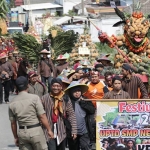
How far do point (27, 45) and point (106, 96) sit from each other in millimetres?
18064

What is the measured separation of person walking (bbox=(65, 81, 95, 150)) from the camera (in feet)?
35.8

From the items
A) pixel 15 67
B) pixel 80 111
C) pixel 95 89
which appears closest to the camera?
pixel 80 111

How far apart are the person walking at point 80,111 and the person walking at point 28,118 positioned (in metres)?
1.53

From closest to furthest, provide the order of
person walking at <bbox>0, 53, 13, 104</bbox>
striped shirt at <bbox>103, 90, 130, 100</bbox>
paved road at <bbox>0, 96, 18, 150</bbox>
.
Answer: striped shirt at <bbox>103, 90, 130, 100</bbox>, paved road at <bbox>0, 96, 18, 150</bbox>, person walking at <bbox>0, 53, 13, 104</bbox>

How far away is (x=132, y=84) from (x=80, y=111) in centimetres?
202

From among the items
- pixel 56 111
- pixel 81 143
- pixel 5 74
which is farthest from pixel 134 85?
pixel 5 74

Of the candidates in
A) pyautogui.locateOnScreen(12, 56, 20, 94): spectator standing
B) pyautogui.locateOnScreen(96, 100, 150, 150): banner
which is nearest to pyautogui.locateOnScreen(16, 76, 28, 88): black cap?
pyautogui.locateOnScreen(96, 100, 150, 150): banner

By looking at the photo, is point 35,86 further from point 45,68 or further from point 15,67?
point 15,67

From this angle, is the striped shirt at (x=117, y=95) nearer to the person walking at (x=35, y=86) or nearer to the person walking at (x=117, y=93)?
the person walking at (x=117, y=93)

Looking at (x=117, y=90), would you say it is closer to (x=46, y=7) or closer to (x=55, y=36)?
(x=55, y=36)

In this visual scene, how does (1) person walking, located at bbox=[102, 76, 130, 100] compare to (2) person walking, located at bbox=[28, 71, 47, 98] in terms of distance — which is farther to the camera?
(2) person walking, located at bbox=[28, 71, 47, 98]

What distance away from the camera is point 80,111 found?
36.1 feet

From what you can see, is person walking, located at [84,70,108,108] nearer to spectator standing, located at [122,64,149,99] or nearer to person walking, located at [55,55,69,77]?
spectator standing, located at [122,64,149,99]

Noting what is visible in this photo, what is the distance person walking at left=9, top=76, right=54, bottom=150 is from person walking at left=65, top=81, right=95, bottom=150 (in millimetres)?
1533
